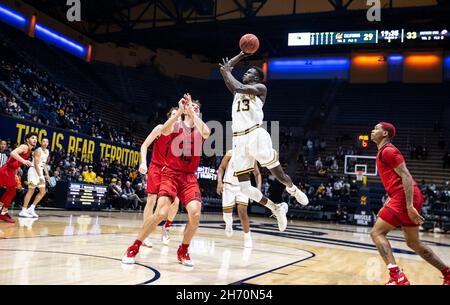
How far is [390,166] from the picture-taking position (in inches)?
162

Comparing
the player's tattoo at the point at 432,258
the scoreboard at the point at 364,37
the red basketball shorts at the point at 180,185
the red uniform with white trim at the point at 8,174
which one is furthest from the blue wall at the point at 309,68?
the player's tattoo at the point at 432,258

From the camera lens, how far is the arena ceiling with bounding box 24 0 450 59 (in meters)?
20.8

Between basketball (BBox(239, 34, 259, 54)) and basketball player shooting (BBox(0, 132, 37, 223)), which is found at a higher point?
basketball (BBox(239, 34, 259, 54))

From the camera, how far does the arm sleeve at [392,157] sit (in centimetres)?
403

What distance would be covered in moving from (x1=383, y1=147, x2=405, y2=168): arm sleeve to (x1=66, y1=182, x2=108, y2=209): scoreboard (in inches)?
→ 442

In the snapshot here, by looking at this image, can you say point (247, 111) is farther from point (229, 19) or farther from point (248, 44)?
point (229, 19)

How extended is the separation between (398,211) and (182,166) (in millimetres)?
2113

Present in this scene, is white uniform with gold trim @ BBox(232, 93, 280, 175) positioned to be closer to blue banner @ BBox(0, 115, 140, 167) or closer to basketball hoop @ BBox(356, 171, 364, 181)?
blue banner @ BBox(0, 115, 140, 167)

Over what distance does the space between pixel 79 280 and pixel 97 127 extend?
1768 centimetres

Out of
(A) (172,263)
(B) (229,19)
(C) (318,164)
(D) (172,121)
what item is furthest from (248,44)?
(B) (229,19)

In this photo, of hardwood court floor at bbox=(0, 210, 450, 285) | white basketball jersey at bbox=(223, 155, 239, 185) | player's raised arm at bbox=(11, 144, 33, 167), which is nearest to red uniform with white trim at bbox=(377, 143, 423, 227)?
hardwood court floor at bbox=(0, 210, 450, 285)

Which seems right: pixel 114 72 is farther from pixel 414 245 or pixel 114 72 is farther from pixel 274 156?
pixel 414 245

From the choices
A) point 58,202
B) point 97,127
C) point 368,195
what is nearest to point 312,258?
point 58,202
